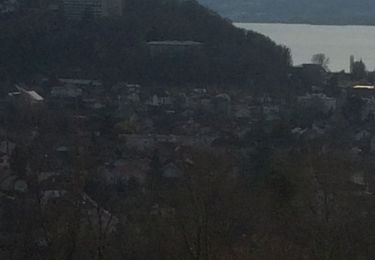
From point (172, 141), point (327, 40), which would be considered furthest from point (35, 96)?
point (327, 40)

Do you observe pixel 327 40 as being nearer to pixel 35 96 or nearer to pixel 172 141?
pixel 35 96

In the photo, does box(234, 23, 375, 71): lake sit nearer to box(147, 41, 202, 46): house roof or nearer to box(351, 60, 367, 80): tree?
box(351, 60, 367, 80): tree

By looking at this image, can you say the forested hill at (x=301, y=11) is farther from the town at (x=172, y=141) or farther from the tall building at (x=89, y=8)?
the tall building at (x=89, y=8)

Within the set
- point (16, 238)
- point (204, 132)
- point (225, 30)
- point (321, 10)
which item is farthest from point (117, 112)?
point (321, 10)

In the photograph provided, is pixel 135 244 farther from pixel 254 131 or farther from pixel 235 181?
pixel 254 131

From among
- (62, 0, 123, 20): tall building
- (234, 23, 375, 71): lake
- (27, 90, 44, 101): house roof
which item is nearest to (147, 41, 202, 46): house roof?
(62, 0, 123, 20): tall building

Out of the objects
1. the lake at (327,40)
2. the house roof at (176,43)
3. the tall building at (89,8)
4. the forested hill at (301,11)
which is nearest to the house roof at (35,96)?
the house roof at (176,43)
